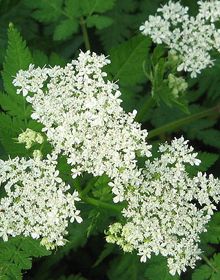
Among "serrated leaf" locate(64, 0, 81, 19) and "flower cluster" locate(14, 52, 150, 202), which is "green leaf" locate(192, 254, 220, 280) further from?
"serrated leaf" locate(64, 0, 81, 19)

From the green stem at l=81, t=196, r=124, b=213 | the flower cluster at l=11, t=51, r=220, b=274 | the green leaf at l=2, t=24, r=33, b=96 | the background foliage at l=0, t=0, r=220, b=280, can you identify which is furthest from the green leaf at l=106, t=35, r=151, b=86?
the green stem at l=81, t=196, r=124, b=213

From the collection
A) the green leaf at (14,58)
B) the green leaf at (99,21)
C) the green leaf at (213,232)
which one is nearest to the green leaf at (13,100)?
the green leaf at (14,58)

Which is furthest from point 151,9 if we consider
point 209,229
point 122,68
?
point 209,229

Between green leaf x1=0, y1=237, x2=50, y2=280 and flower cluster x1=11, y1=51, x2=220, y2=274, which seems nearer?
flower cluster x1=11, y1=51, x2=220, y2=274

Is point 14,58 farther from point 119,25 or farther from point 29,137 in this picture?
point 119,25

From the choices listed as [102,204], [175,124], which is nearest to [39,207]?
[102,204]

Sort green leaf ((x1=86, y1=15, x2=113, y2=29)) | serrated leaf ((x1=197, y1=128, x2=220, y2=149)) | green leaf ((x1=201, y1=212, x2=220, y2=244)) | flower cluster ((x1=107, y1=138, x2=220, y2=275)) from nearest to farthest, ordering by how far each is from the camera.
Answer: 1. flower cluster ((x1=107, y1=138, x2=220, y2=275))
2. green leaf ((x1=201, y1=212, x2=220, y2=244))
3. green leaf ((x1=86, y1=15, x2=113, y2=29))
4. serrated leaf ((x1=197, y1=128, x2=220, y2=149))

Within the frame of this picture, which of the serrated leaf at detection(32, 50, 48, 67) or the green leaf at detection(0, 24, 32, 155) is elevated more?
the serrated leaf at detection(32, 50, 48, 67)

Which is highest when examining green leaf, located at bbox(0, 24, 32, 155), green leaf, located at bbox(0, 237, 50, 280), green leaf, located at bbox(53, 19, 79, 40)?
green leaf, located at bbox(53, 19, 79, 40)
